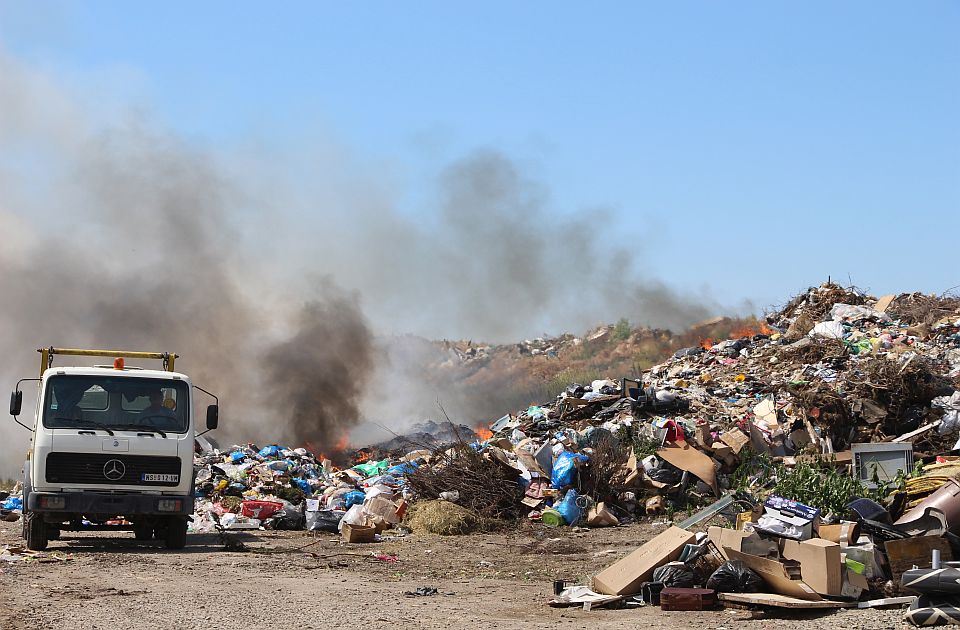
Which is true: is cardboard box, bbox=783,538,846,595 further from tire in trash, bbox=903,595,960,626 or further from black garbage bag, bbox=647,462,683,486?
black garbage bag, bbox=647,462,683,486

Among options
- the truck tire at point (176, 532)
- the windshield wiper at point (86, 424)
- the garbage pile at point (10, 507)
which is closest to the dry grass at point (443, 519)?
the truck tire at point (176, 532)

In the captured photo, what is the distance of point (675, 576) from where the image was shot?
25.7 feet

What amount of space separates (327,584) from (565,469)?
17.9 ft

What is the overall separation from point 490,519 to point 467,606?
5.46 m

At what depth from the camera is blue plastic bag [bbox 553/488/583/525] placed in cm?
1346

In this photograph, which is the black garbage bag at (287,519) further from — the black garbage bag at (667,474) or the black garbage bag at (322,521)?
the black garbage bag at (667,474)

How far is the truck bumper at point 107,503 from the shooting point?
11.1 metres

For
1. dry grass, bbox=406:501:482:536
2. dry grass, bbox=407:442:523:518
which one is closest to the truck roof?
dry grass, bbox=406:501:482:536

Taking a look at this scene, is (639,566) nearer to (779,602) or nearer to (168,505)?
(779,602)

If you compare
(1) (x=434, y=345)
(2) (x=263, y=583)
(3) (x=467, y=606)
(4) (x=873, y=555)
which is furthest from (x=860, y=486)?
(1) (x=434, y=345)

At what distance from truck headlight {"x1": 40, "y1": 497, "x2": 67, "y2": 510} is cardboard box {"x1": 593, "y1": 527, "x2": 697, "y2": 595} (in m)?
5.98

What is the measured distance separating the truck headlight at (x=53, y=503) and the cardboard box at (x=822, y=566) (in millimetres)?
7586

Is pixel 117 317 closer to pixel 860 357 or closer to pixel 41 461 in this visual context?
pixel 41 461

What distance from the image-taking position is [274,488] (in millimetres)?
15828
